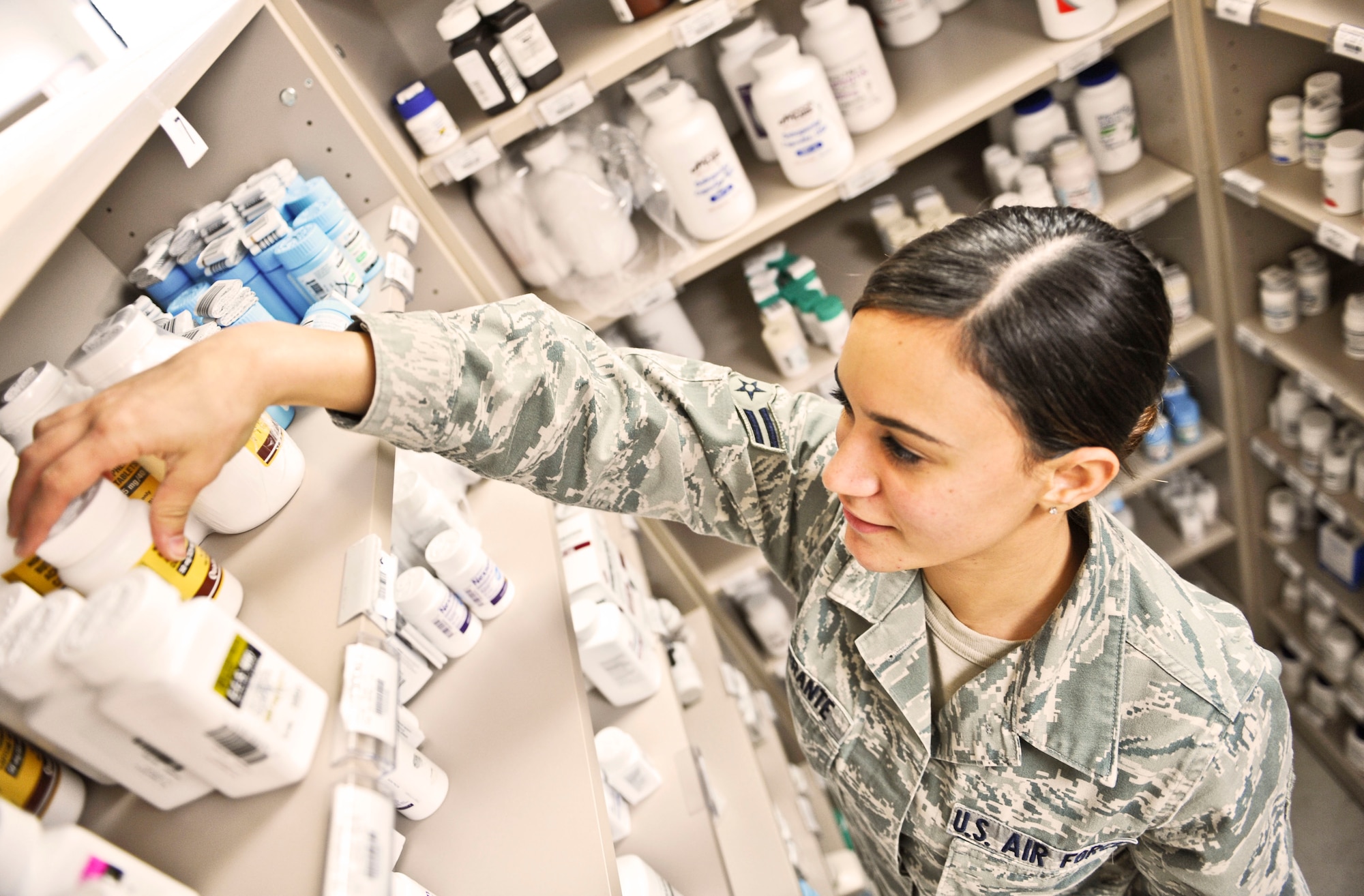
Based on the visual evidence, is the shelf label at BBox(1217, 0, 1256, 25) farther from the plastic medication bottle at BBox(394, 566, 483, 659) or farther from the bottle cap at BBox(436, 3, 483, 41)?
the plastic medication bottle at BBox(394, 566, 483, 659)

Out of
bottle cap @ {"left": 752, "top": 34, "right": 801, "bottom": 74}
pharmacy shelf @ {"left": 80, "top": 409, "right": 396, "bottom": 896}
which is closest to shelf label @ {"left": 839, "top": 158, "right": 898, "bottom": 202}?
bottle cap @ {"left": 752, "top": 34, "right": 801, "bottom": 74}

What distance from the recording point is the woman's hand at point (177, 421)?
65 centimetres

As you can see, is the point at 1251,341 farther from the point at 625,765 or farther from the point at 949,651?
the point at 625,765

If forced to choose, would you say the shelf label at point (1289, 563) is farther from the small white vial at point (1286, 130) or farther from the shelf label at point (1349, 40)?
the shelf label at point (1349, 40)

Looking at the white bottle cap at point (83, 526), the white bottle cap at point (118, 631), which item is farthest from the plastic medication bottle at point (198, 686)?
the white bottle cap at point (83, 526)

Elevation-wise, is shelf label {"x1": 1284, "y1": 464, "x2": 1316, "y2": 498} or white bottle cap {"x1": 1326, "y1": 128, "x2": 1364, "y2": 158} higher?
white bottle cap {"x1": 1326, "y1": 128, "x2": 1364, "y2": 158}

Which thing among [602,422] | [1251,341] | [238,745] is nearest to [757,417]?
[602,422]

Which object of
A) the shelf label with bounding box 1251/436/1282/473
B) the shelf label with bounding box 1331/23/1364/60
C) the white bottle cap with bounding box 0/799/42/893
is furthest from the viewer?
the shelf label with bounding box 1251/436/1282/473

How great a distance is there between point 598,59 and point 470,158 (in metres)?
0.32

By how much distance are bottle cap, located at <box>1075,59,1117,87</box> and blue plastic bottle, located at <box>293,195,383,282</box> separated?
164 cm

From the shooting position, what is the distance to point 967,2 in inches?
83.2

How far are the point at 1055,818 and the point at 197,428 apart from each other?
1041mm

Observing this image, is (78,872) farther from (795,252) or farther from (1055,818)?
(795,252)

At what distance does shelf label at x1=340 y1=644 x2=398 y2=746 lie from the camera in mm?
745
